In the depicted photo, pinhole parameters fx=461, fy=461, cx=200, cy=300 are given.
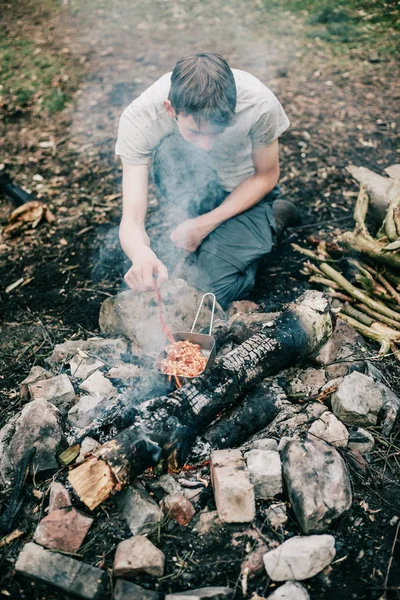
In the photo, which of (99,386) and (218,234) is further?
(218,234)

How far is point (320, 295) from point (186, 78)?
1612 millimetres

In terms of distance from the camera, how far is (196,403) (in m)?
2.48

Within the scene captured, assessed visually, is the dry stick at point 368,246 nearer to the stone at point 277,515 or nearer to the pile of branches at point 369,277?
the pile of branches at point 369,277

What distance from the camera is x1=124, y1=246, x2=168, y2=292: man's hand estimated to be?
2.81 m

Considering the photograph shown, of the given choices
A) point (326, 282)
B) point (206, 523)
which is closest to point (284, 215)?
point (326, 282)

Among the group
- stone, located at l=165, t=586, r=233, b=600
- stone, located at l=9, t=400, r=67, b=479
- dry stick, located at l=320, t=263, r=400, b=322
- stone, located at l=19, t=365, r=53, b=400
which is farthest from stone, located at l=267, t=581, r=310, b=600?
dry stick, located at l=320, t=263, r=400, b=322

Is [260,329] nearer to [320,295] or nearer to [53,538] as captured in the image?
[320,295]

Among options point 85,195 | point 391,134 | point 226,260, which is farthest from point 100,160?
point 391,134

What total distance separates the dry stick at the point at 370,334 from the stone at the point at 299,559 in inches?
54.4

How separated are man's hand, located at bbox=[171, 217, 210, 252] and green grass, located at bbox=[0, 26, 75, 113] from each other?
13.5 ft

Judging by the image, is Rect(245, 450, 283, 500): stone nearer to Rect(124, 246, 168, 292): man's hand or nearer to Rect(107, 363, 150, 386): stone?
Rect(107, 363, 150, 386): stone

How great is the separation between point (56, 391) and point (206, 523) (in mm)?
1193

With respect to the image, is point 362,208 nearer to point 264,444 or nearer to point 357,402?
point 357,402

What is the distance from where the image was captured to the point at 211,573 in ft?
6.85
